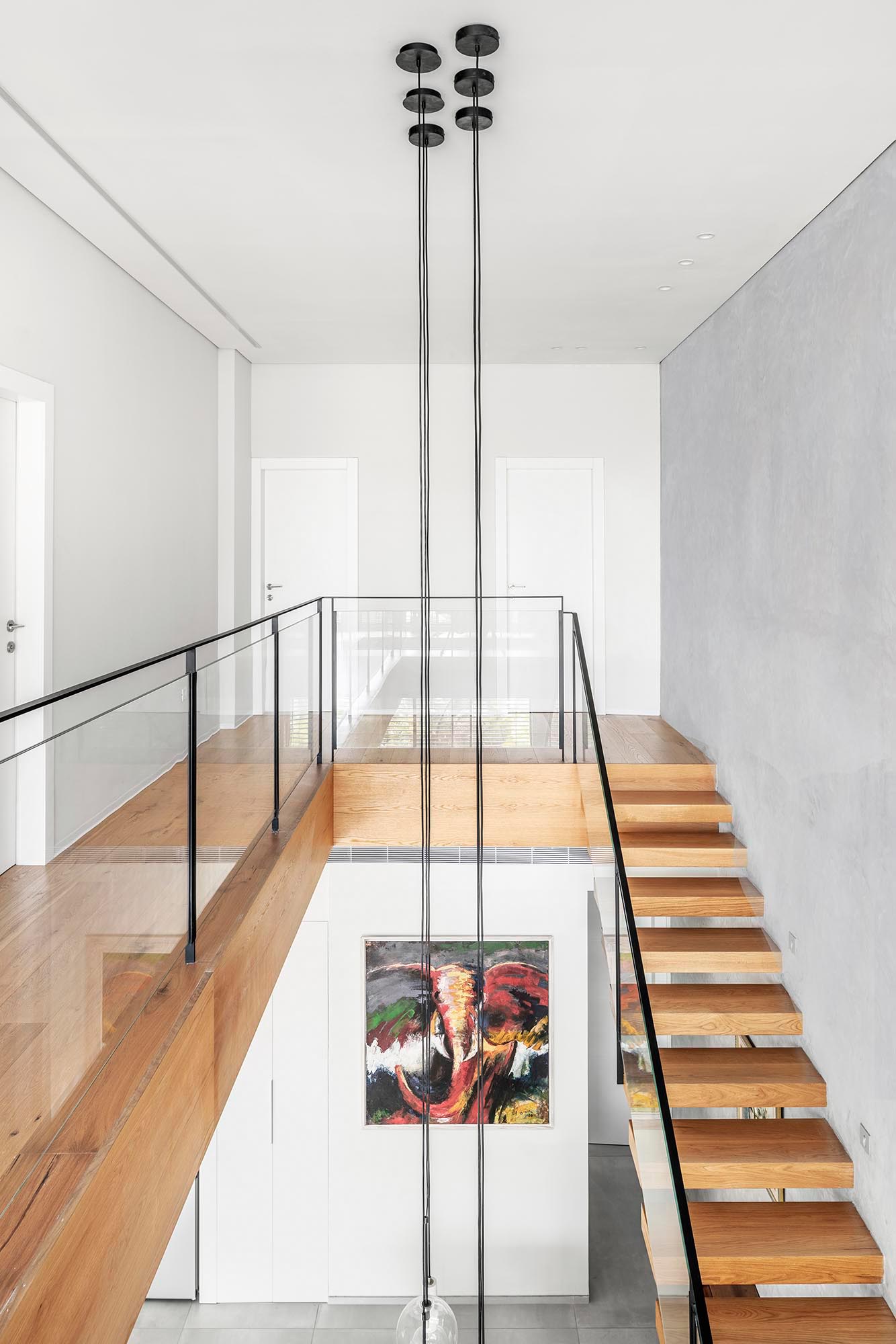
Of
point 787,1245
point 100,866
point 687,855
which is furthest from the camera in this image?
point 687,855

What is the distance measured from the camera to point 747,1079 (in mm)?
4102

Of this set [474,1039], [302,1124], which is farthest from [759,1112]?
[302,1124]

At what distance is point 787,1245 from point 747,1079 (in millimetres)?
653

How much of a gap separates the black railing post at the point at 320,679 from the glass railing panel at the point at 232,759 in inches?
37.7

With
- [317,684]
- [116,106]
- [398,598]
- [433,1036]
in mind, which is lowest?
[433,1036]

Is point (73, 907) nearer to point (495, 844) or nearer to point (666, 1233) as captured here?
point (666, 1233)

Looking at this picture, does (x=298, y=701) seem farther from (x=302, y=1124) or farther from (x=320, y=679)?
(x=302, y=1124)

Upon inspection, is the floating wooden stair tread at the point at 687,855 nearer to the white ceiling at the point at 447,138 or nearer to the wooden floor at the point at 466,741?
the wooden floor at the point at 466,741

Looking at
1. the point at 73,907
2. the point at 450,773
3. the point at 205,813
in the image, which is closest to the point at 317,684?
the point at 450,773

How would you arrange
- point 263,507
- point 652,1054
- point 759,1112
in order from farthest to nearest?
point 263,507 → point 759,1112 → point 652,1054

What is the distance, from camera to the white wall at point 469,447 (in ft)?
22.7

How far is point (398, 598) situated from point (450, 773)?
1.17 metres

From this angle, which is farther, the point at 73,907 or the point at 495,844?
the point at 495,844

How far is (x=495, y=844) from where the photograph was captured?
5.22 metres
